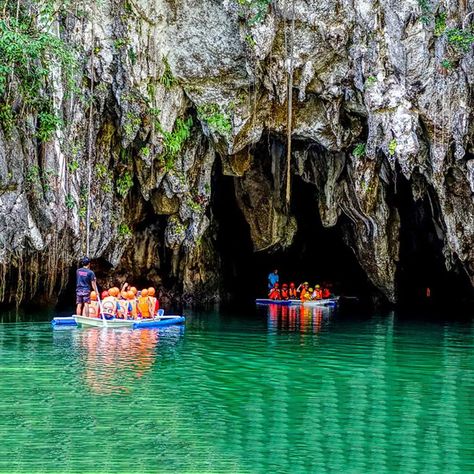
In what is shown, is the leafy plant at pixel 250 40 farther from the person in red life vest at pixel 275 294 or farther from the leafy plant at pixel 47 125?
the person in red life vest at pixel 275 294

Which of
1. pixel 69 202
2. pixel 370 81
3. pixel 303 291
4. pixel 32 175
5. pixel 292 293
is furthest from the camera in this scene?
pixel 292 293

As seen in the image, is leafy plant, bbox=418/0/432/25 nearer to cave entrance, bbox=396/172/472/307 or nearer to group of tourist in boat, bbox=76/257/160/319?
cave entrance, bbox=396/172/472/307

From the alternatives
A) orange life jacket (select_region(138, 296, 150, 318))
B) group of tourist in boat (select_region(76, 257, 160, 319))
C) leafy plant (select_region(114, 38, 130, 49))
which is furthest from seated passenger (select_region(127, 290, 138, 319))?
leafy plant (select_region(114, 38, 130, 49))

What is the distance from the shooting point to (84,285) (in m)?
17.2

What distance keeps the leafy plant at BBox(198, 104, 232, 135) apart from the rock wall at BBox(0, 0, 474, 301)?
31 millimetres

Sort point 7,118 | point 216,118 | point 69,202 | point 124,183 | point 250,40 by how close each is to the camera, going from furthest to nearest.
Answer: point 124,183 < point 216,118 < point 69,202 < point 250,40 < point 7,118

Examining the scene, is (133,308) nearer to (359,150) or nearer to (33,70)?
(33,70)

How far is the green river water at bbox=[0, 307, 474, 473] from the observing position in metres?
6.71

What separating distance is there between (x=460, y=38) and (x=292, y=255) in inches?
625

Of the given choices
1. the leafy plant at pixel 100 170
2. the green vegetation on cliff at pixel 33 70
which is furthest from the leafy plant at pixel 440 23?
the leafy plant at pixel 100 170

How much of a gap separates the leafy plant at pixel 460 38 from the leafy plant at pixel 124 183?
9.20 meters

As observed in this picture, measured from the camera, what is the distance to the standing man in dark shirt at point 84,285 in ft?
56.0

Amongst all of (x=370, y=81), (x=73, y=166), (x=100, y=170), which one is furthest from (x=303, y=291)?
(x=73, y=166)


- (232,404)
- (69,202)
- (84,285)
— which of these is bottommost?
(232,404)
